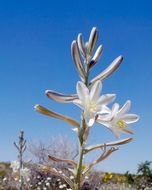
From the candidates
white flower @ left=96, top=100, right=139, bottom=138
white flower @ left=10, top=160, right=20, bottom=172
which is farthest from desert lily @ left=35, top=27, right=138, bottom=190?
white flower @ left=10, top=160, right=20, bottom=172

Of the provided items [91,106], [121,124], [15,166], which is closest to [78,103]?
[91,106]

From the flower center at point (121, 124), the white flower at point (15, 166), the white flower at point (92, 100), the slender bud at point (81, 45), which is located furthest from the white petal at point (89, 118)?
the white flower at point (15, 166)

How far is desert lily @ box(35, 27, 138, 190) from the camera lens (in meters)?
1.32

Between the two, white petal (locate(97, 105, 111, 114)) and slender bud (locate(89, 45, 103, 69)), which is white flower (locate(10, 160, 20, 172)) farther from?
white petal (locate(97, 105, 111, 114))

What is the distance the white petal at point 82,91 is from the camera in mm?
1351

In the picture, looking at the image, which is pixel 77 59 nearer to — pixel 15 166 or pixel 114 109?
pixel 114 109

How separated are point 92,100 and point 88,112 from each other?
48mm

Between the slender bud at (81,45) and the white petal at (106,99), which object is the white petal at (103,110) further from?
the slender bud at (81,45)

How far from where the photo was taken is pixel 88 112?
1.35 metres

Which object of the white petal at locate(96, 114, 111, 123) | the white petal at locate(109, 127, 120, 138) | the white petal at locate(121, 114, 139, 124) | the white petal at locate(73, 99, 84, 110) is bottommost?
the white petal at locate(109, 127, 120, 138)

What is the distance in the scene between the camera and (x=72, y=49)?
143cm

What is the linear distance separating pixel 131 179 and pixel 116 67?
56.3 ft

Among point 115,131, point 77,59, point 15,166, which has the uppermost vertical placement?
point 15,166

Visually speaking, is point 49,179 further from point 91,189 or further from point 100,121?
point 100,121
